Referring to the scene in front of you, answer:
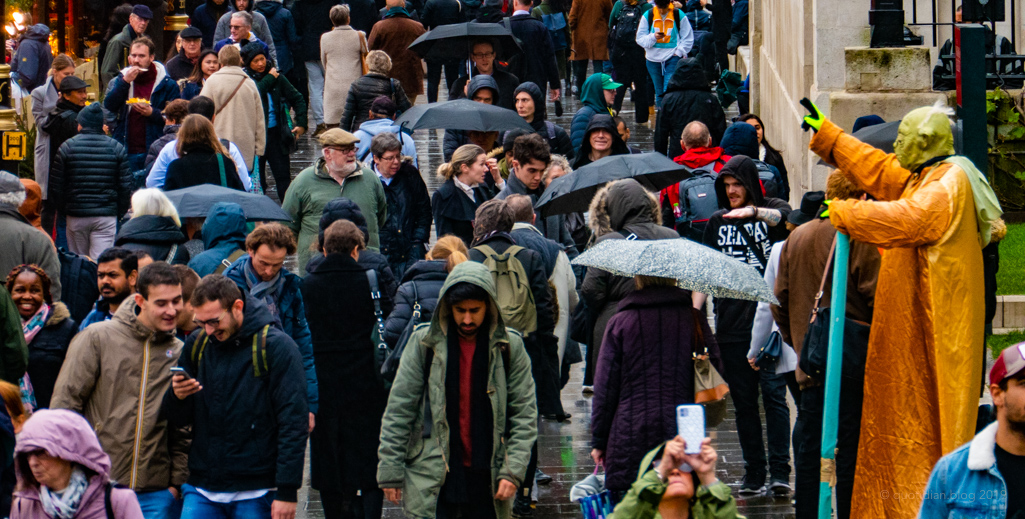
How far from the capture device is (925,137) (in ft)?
22.1

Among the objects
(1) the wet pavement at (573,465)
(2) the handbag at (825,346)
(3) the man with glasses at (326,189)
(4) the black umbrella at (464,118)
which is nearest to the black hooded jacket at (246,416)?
(1) the wet pavement at (573,465)

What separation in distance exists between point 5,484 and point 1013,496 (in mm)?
4020

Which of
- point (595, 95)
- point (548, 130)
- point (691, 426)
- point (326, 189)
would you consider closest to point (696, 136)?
point (548, 130)

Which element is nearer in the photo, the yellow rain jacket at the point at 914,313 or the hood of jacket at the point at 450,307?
the yellow rain jacket at the point at 914,313

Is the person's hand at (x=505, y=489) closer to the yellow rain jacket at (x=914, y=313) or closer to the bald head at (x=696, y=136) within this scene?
the yellow rain jacket at (x=914, y=313)

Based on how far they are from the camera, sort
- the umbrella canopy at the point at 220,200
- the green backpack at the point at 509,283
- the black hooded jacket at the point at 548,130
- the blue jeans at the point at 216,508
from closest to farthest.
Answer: the blue jeans at the point at 216,508 < the green backpack at the point at 509,283 < the umbrella canopy at the point at 220,200 < the black hooded jacket at the point at 548,130

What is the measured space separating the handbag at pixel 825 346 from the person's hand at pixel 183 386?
2869 mm

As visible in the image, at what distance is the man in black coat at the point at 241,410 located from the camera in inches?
261

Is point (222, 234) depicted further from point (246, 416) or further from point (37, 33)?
point (37, 33)

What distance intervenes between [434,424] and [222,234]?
2.46 m

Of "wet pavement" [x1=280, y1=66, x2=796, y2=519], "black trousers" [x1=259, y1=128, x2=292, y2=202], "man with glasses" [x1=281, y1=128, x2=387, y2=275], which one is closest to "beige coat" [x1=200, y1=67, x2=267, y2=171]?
"black trousers" [x1=259, y1=128, x2=292, y2=202]

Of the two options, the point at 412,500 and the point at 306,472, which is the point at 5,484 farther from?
the point at 306,472

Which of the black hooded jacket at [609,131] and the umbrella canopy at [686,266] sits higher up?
the black hooded jacket at [609,131]

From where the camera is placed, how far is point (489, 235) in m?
8.41
